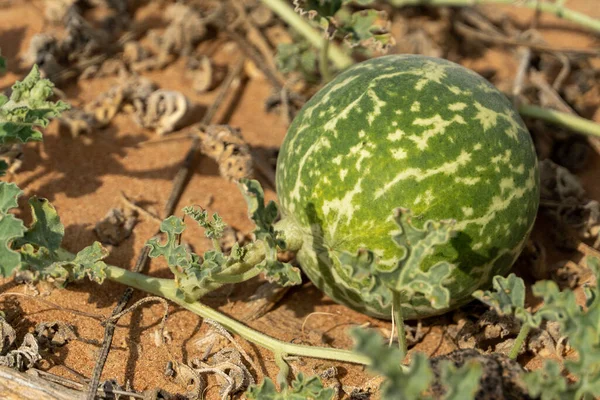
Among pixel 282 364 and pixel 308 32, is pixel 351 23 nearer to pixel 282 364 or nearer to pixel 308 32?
pixel 308 32

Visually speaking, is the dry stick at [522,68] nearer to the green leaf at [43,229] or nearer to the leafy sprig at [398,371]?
the leafy sprig at [398,371]

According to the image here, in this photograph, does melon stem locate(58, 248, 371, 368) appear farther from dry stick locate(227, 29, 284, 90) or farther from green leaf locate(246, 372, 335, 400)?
dry stick locate(227, 29, 284, 90)

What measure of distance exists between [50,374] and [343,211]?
51.1 inches

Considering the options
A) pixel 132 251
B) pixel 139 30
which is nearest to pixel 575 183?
pixel 132 251

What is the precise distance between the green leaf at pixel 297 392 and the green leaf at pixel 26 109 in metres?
1.49

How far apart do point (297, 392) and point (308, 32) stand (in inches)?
97.0

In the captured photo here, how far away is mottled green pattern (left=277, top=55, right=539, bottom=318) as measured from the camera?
2670mm

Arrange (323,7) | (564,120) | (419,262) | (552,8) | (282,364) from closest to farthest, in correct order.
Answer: (419,262) → (282,364) → (323,7) → (564,120) → (552,8)

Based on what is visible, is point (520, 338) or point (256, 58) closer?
point (520, 338)

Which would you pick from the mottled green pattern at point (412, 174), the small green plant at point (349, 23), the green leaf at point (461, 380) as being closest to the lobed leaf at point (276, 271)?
the mottled green pattern at point (412, 174)

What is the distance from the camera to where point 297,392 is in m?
2.46

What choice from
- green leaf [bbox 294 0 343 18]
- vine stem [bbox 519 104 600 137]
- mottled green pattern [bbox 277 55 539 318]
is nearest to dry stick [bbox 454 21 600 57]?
vine stem [bbox 519 104 600 137]

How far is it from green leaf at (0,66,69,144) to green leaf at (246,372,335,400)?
149 cm

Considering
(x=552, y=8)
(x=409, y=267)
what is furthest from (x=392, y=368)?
(x=552, y=8)
